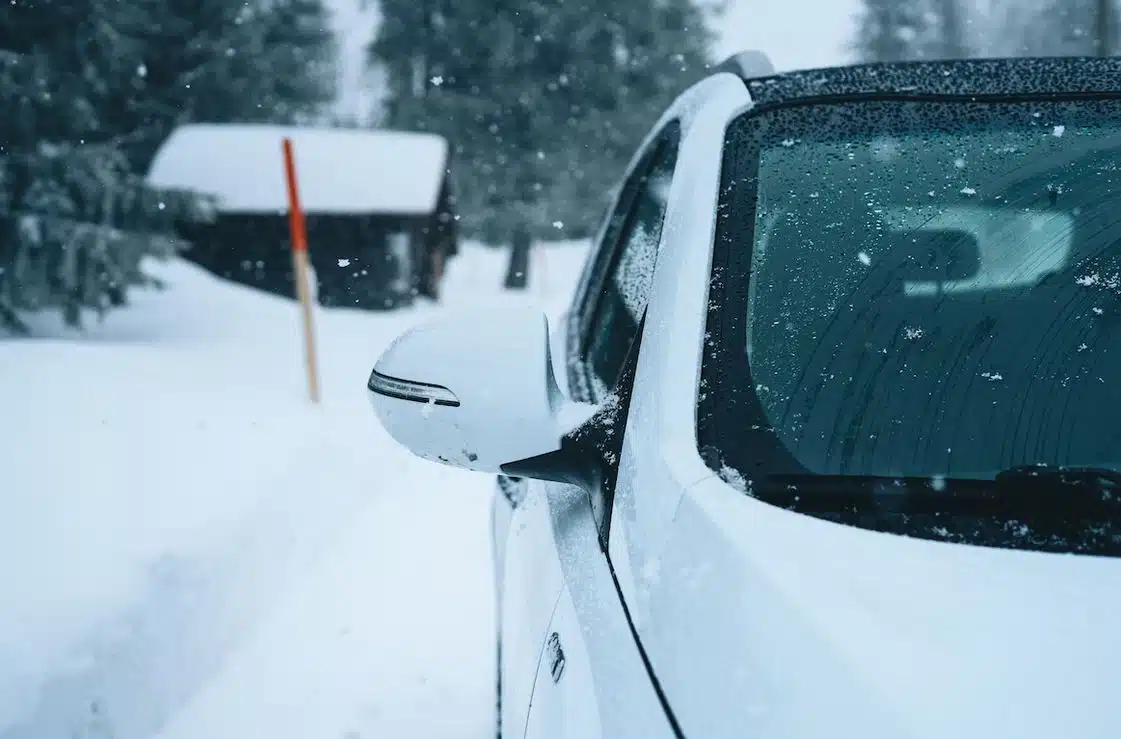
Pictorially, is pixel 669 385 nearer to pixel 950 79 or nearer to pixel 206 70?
pixel 950 79

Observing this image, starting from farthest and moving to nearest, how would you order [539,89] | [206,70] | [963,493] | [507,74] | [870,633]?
[507,74], [539,89], [206,70], [963,493], [870,633]

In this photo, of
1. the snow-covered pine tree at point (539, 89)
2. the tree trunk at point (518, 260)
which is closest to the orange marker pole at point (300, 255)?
the snow-covered pine tree at point (539, 89)

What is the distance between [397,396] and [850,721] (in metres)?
0.84

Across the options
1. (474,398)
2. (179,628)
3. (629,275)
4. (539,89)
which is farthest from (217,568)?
(539,89)

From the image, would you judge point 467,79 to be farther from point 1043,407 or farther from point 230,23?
point 1043,407

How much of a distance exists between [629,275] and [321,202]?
1958 cm

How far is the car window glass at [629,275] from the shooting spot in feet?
5.76

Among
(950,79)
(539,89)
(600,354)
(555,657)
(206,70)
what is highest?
(539,89)

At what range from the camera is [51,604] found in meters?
2.66

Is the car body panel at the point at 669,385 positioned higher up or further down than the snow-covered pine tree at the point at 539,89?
further down

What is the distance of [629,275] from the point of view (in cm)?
202

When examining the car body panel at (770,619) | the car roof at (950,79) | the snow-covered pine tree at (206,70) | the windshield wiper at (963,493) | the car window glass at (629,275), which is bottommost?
the car body panel at (770,619)

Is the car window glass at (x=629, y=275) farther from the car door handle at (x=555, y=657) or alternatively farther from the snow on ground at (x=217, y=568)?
the snow on ground at (x=217, y=568)

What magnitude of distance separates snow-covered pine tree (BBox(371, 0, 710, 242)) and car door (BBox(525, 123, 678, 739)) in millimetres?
22688
